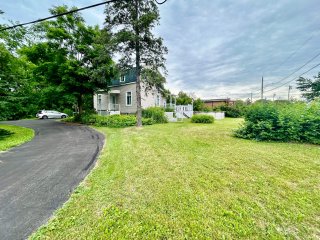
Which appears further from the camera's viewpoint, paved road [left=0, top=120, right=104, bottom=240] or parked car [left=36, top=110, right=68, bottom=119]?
parked car [left=36, top=110, right=68, bottom=119]

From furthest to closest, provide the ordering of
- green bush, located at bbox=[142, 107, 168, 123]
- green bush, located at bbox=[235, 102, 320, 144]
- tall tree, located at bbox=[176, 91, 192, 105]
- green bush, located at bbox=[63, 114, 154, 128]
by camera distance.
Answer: tall tree, located at bbox=[176, 91, 192, 105], green bush, located at bbox=[142, 107, 168, 123], green bush, located at bbox=[63, 114, 154, 128], green bush, located at bbox=[235, 102, 320, 144]

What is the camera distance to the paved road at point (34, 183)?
2.28 m

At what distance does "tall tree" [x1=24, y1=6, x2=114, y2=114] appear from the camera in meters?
13.8

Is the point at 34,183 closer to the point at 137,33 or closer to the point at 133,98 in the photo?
the point at 137,33

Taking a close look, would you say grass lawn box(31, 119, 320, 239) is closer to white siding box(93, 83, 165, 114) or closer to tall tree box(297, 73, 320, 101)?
white siding box(93, 83, 165, 114)

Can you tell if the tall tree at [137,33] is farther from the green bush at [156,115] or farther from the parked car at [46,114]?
the parked car at [46,114]

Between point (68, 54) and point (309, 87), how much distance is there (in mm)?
42184

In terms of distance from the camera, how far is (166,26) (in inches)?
472

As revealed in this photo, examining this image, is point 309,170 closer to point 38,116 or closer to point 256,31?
point 256,31

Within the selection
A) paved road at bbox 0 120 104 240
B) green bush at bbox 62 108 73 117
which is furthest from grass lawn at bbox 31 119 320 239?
green bush at bbox 62 108 73 117

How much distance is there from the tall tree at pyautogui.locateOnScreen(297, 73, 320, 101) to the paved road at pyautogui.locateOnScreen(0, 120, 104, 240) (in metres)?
38.7

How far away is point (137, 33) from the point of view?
38.2 ft

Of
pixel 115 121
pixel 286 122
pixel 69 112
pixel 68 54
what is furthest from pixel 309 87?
pixel 69 112

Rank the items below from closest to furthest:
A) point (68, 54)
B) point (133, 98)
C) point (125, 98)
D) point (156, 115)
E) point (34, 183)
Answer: point (34, 183)
point (68, 54)
point (156, 115)
point (133, 98)
point (125, 98)
